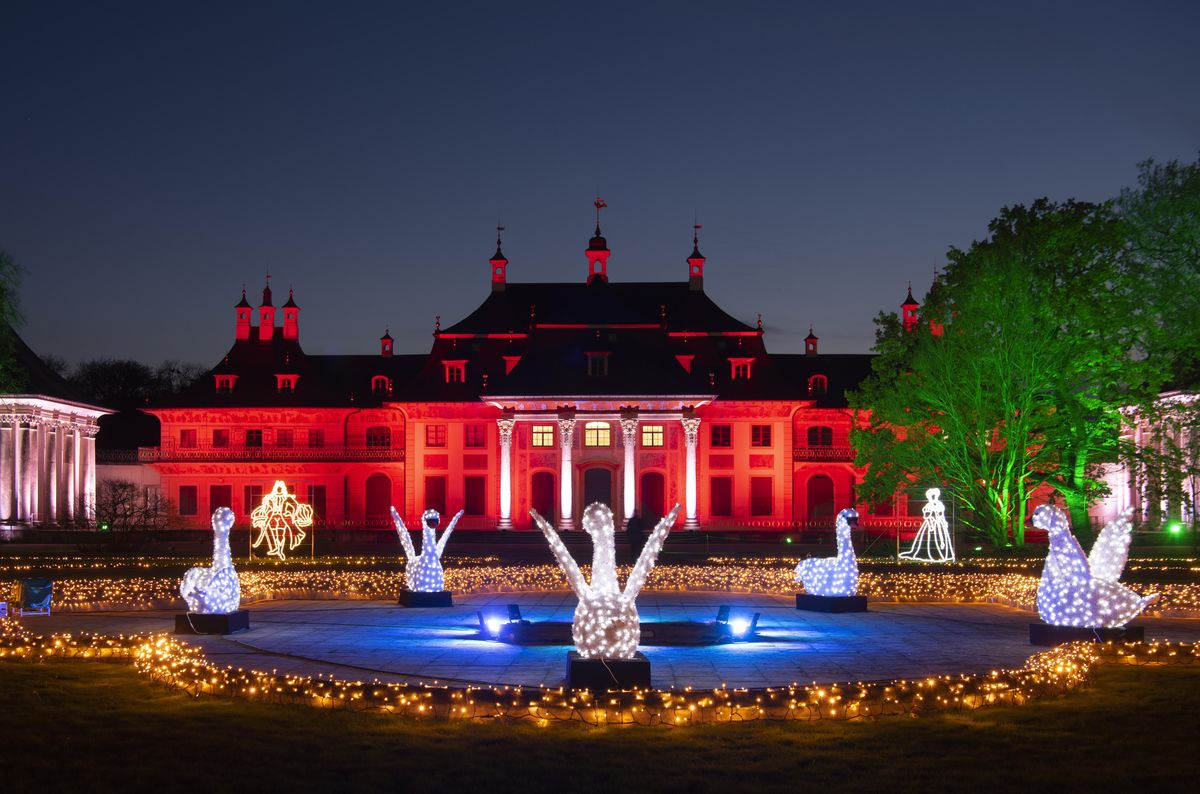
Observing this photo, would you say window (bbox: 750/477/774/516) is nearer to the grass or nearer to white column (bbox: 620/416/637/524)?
white column (bbox: 620/416/637/524)

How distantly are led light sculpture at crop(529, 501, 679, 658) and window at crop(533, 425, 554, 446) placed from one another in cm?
4495

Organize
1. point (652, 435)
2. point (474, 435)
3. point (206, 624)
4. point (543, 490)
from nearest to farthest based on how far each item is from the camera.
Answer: point (206, 624)
point (652, 435)
point (543, 490)
point (474, 435)

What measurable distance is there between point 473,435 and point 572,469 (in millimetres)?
5725

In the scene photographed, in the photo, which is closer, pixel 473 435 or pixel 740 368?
pixel 473 435

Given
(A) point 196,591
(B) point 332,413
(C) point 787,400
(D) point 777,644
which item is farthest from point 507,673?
(B) point 332,413

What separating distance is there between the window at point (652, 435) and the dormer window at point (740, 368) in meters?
5.33

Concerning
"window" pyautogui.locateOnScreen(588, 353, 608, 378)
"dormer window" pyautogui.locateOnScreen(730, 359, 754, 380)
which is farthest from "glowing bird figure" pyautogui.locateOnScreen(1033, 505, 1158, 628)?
"dormer window" pyautogui.locateOnScreen(730, 359, 754, 380)

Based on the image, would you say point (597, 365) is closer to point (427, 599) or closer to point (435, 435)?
point (435, 435)

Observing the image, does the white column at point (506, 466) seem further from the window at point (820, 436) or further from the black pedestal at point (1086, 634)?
the black pedestal at point (1086, 634)

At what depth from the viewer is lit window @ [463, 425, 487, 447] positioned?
6034 centimetres

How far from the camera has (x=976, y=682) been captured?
42.2ft

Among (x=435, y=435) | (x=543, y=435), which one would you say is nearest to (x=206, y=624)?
(x=543, y=435)

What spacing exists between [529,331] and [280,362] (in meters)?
15.8

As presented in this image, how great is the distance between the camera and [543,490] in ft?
195
